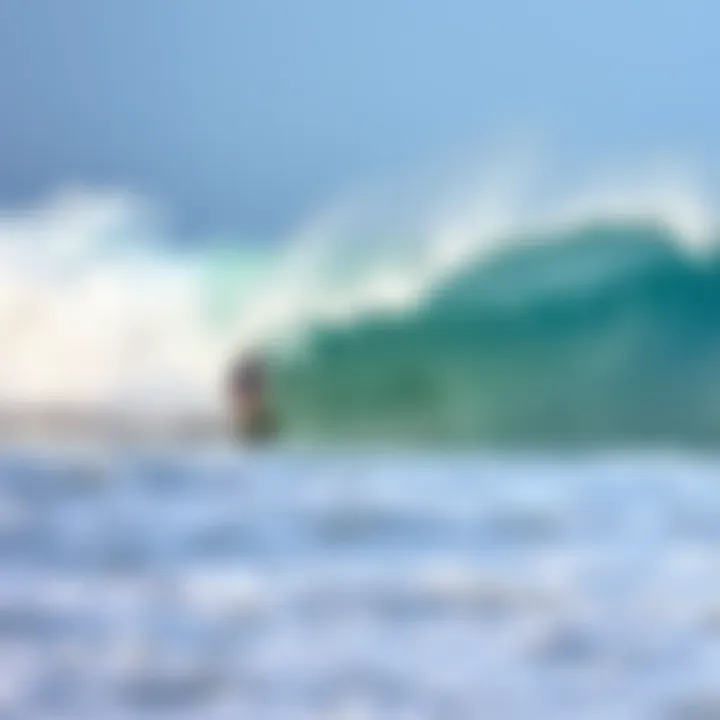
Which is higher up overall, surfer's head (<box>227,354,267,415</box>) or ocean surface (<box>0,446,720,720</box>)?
surfer's head (<box>227,354,267,415</box>)

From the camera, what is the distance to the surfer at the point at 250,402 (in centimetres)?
114

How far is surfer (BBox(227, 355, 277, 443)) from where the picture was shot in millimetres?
1138

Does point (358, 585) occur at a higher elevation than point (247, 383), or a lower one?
lower

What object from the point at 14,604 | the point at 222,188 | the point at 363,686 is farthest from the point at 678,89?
the point at 14,604

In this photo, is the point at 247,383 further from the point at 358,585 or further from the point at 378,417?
the point at 358,585

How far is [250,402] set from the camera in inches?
44.9

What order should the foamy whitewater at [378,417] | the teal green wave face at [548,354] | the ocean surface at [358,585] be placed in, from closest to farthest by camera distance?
the ocean surface at [358,585]
the foamy whitewater at [378,417]
the teal green wave face at [548,354]

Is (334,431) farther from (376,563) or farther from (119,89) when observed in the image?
(119,89)

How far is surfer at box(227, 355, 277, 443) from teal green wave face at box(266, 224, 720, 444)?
0.02 meters

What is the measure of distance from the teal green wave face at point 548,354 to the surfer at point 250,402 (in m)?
0.02

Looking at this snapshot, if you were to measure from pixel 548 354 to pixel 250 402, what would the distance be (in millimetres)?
275

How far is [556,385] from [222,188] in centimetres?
35

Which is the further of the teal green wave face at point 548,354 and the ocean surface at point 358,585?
the teal green wave face at point 548,354

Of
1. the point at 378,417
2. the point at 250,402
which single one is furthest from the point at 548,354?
the point at 250,402
